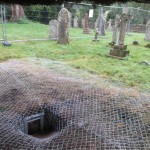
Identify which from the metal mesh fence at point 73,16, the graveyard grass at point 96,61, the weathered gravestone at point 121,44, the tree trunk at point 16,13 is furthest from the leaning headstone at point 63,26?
the tree trunk at point 16,13

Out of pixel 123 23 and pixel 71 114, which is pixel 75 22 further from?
pixel 71 114

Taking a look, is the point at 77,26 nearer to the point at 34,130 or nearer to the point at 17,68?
the point at 17,68

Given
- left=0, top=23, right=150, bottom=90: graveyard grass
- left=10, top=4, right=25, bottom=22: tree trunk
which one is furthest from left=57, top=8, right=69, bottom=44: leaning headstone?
left=10, top=4, right=25, bottom=22: tree trunk

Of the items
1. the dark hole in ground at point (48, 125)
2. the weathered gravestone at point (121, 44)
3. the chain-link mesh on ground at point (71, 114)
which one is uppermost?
the weathered gravestone at point (121, 44)

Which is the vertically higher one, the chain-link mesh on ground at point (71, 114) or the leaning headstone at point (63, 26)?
the leaning headstone at point (63, 26)

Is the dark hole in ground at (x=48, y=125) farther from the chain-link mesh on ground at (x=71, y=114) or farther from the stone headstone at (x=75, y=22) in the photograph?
the stone headstone at (x=75, y=22)

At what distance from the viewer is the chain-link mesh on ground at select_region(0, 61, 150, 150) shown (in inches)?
107

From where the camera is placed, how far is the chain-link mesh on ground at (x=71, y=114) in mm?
2709

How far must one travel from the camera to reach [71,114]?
3371 millimetres

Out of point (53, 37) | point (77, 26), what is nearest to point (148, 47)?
point (53, 37)

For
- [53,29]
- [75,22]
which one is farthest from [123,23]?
[75,22]

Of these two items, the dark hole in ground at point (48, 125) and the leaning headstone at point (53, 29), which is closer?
the dark hole in ground at point (48, 125)

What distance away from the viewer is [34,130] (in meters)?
3.29

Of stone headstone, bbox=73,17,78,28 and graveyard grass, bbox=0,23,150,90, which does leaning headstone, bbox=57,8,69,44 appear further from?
stone headstone, bbox=73,17,78,28
